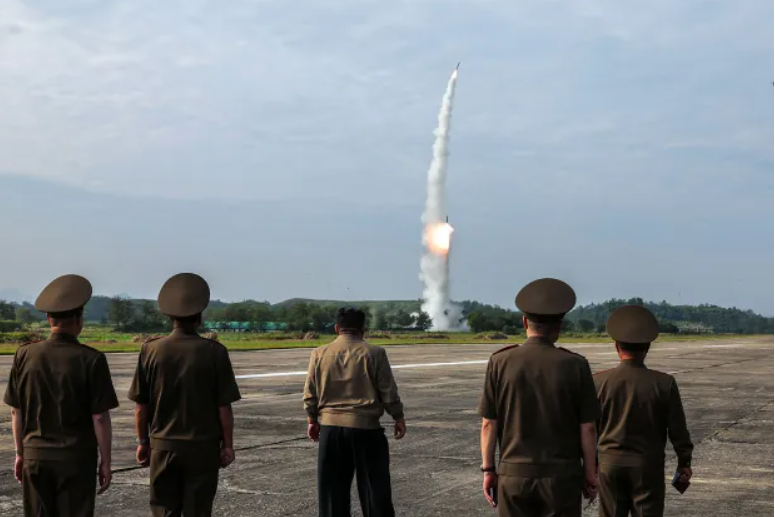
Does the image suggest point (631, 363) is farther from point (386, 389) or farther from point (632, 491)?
point (386, 389)

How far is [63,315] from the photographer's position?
6789 mm

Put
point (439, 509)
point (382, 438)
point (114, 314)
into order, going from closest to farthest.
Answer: point (382, 438)
point (439, 509)
point (114, 314)

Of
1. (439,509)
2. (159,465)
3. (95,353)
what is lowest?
(439,509)

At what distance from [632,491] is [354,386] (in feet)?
8.38

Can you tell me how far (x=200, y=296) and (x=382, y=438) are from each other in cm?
227

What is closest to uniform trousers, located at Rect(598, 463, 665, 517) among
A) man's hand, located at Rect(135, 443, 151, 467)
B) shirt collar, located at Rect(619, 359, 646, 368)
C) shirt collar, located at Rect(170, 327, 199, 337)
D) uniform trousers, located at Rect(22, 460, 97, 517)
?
shirt collar, located at Rect(619, 359, 646, 368)

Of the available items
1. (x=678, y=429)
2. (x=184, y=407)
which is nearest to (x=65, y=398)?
(x=184, y=407)

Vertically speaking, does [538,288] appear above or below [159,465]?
above

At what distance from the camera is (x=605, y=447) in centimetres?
700

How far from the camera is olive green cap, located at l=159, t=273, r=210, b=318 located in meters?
7.08

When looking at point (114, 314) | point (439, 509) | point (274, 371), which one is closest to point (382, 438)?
point (439, 509)

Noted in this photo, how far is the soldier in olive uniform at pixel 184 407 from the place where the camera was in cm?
696

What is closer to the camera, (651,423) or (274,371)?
(651,423)

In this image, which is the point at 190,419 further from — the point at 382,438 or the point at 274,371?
the point at 274,371
